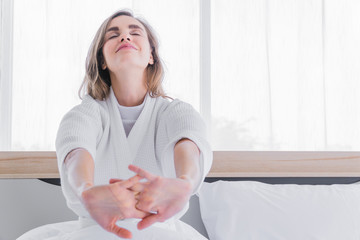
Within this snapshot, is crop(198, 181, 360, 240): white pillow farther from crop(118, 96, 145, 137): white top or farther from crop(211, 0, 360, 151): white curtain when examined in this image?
crop(118, 96, 145, 137): white top

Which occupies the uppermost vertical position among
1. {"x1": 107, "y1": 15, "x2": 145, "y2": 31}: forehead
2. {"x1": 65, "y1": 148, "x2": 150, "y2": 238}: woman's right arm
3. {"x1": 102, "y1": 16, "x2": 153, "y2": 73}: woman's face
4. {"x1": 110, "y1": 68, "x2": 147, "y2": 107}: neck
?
{"x1": 107, "y1": 15, "x2": 145, "y2": 31}: forehead

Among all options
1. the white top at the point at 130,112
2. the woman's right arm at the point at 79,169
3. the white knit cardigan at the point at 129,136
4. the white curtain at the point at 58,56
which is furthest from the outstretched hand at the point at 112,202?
the white curtain at the point at 58,56

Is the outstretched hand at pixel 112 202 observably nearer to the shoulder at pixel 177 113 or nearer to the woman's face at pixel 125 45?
the shoulder at pixel 177 113

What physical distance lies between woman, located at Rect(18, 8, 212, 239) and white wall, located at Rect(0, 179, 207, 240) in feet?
1.09

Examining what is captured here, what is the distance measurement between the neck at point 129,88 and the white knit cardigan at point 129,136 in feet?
0.08

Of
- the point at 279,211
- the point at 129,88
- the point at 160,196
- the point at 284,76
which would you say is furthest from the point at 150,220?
the point at 284,76

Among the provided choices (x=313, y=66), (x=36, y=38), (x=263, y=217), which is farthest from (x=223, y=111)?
(x=36, y=38)

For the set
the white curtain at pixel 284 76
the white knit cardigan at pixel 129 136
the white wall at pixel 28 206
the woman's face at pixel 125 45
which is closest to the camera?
the white knit cardigan at pixel 129 136

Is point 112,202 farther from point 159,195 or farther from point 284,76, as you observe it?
point 284,76

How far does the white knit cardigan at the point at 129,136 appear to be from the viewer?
1082 mm

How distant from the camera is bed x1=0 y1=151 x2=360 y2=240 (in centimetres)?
144

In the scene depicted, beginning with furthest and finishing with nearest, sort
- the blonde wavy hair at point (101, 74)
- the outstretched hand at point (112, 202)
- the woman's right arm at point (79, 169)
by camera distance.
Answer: the blonde wavy hair at point (101, 74), the woman's right arm at point (79, 169), the outstretched hand at point (112, 202)

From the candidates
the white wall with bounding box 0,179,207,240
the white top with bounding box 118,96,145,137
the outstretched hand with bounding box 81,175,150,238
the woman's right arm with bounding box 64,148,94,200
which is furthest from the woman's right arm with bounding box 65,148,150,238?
the white wall with bounding box 0,179,207,240

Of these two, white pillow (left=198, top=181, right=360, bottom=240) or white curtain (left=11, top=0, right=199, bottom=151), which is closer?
white pillow (left=198, top=181, right=360, bottom=240)
